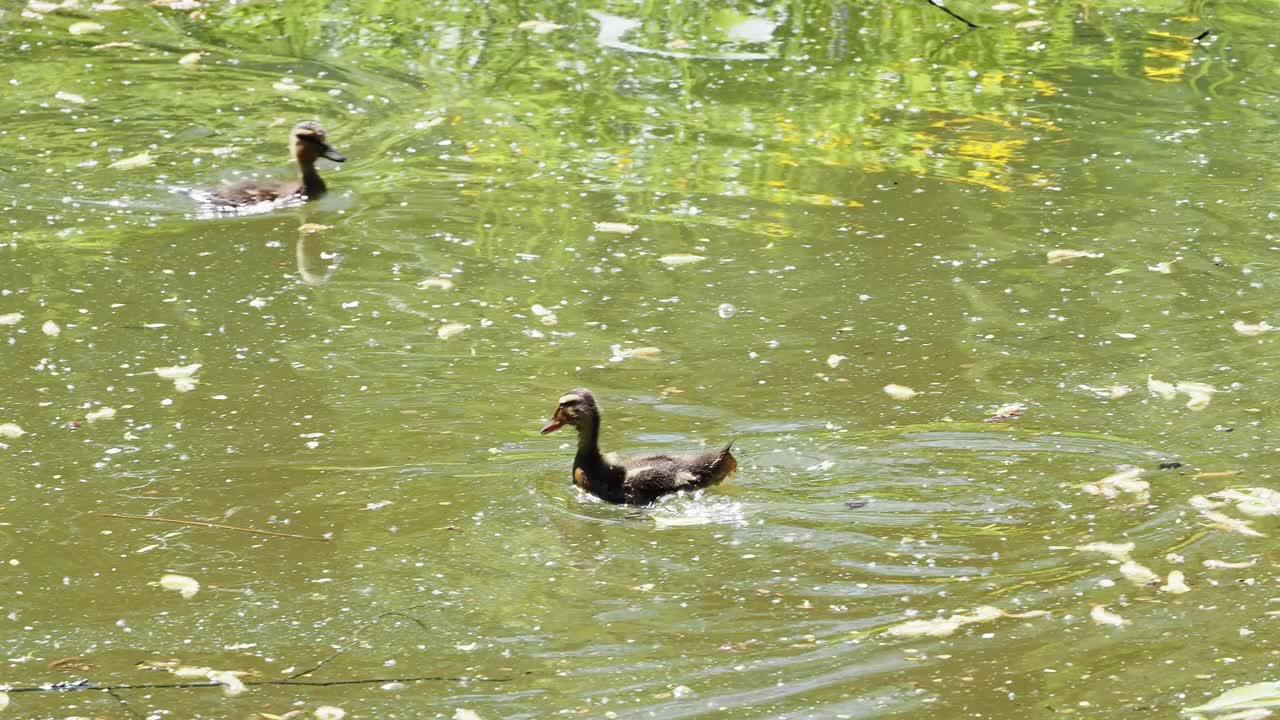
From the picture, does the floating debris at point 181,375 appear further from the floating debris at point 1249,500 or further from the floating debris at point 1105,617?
the floating debris at point 1249,500

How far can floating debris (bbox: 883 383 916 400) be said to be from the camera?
25.2 ft

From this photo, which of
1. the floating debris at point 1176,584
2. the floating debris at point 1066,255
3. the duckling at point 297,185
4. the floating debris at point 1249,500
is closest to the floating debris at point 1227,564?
the floating debris at point 1176,584

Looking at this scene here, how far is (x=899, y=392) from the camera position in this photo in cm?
772

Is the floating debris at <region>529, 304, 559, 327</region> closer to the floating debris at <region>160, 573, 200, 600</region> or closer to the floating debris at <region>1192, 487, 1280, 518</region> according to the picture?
the floating debris at <region>160, 573, 200, 600</region>

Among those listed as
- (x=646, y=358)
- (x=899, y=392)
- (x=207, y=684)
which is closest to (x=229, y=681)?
(x=207, y=684)

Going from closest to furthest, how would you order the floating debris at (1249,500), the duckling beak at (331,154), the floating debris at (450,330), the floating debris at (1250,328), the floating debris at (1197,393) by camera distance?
the floating debris at (1249,500) → the floating debris at (1197,393) → the floating debris at (1250,328) → the floating debris at (450,330) → the duckling beak at (331,154)

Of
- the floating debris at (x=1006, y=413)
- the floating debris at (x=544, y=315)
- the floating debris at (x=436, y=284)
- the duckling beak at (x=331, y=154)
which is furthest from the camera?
the duckling beak at (x=331, y=154)

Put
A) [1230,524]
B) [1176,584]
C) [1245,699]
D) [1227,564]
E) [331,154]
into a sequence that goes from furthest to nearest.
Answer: [331,154] → [1230,524] → [1227,564] → [1176,584] → [1245,699]

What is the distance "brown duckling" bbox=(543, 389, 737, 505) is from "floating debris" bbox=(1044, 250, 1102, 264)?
293 centimetres

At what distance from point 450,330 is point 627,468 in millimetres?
1821

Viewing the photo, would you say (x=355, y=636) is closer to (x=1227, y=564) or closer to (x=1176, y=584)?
(x=1176, y=584)

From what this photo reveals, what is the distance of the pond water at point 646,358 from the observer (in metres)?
5.86

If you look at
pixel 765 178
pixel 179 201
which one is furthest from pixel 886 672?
pixel 179 201

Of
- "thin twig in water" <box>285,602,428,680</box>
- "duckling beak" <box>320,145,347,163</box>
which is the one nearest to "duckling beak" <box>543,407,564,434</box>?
"thin twig in water" <box>285,602,428,680</box>
